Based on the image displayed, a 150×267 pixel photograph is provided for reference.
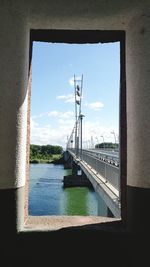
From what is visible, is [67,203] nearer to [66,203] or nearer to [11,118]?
[66,203]

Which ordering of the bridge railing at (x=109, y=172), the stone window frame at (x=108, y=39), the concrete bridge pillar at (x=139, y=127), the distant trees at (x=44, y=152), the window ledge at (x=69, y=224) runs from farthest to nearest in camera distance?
the distant trees at (x=44, y=152), the bridge railing at (x=109, y=172), the stone window frame at (x=108, y=39), the window ledge at (x=69, y=224), the concrete bridge pillar at (x=139, y=127)

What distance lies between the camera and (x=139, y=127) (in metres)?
4.98

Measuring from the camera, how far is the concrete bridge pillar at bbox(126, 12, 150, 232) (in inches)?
191

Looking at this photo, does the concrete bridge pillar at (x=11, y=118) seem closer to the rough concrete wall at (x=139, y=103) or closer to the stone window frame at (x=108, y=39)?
the stone window frame at (x=108, y=39)

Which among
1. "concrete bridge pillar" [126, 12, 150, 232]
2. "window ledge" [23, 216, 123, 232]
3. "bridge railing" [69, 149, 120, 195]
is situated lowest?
"window ledge" [23, 216, 123, 232]

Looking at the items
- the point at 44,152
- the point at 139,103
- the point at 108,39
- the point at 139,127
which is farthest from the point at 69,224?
the point at 44,152

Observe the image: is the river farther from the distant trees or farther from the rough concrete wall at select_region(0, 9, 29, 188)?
the distant trees

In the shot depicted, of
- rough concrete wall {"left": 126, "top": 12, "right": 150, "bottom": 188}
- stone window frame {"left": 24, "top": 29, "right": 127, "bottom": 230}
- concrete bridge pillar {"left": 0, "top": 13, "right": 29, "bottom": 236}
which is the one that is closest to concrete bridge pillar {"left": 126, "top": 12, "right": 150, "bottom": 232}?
rough concrete wall {"left": 126, "top": 12, "right": 150, "bottom": 188}

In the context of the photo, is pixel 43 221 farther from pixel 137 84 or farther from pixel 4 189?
pixel 137 84

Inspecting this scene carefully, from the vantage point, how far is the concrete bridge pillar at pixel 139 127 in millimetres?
4844

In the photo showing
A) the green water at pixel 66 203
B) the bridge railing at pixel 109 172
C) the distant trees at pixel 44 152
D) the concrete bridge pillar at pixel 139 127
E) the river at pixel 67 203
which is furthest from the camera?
the distant trees at pixel 44 152

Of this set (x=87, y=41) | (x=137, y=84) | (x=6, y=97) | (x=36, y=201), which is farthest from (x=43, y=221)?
(x=36, y=201)

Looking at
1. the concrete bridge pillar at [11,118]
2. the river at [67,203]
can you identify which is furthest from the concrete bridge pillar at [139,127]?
the river at [67,203]

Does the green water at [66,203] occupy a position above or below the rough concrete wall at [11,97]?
below
